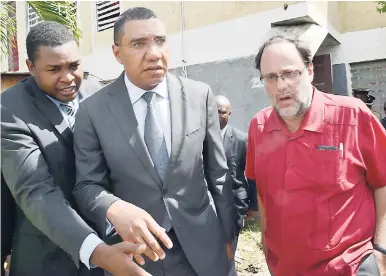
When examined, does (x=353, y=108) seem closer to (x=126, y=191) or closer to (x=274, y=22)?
(x=126, y=191)

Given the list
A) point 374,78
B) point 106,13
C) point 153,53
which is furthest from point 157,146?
point 106,13

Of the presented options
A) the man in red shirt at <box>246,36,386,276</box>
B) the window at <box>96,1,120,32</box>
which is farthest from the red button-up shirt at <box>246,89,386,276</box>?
the window at <box>96,1,120,32</box>

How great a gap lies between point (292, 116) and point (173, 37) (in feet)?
20.9

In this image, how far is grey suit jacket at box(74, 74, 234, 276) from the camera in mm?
1852

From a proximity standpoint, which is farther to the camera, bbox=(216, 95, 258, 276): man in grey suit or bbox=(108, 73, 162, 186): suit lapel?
bbox=(216, 95, 258, 276): man in grey suit

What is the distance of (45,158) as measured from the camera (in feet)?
6.47

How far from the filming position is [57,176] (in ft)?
6.52

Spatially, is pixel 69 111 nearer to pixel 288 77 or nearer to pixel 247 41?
pixel 288 77

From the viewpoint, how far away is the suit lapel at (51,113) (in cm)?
204

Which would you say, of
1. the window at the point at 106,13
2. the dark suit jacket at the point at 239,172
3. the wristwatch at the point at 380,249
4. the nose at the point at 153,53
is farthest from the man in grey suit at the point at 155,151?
the window at the point at 106,13

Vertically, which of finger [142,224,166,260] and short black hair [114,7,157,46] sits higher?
short black hair [114,7,157,46]

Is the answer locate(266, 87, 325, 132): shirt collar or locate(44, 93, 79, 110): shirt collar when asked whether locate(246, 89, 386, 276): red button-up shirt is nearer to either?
locate(266, 87, 325, 132): shirt collar

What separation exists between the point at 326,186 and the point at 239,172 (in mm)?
1670

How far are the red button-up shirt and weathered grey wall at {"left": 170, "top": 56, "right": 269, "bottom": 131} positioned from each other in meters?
4.91
